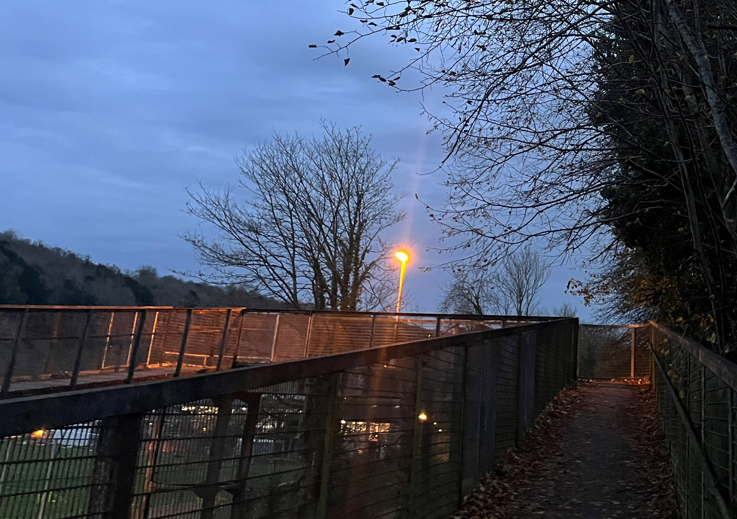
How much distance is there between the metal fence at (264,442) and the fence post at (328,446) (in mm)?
13

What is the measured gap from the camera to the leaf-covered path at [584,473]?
23.7 ft

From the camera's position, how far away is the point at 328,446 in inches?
168

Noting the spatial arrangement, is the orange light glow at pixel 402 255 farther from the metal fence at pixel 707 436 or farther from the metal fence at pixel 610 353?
the metal fence at pixel 707 436

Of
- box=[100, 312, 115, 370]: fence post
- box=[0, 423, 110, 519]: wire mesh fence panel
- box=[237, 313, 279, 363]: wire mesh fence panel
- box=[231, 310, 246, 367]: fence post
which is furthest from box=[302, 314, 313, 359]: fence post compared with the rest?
box=[0, 423, 110, 519]: wire mesh fence panel

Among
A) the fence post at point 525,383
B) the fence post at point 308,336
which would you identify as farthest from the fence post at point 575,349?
the fence post at point 525,383

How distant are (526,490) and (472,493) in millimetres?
905

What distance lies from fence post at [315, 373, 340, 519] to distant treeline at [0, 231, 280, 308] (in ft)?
83.6

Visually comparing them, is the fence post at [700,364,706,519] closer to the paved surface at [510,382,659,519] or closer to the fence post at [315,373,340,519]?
the paved surface at [510,382,659,519]

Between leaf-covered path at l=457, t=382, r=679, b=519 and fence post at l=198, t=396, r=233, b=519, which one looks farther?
leaf-covered path at l=457, t=382, r=679, b=519

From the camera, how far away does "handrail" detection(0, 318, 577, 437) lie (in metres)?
2.13

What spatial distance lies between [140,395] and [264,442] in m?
1.08

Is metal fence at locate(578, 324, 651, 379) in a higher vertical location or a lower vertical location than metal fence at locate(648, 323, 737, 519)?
higher

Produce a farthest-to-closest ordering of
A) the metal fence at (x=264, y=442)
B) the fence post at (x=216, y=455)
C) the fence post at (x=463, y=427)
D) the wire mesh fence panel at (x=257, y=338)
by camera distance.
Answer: the wire mesh fence panel at (x=257, y=338)
the fence post at (x=463, y=427)
the fence post at (x=216, y=455)
the metal fence at (x=264, y=442)

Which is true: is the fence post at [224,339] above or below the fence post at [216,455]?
above
